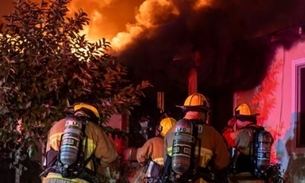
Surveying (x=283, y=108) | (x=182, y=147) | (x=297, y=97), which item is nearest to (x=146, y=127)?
(x=283, y=108)

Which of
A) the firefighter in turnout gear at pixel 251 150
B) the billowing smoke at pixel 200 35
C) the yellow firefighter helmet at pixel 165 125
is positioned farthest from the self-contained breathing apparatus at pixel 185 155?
the billowing smoke at pixel 200 35

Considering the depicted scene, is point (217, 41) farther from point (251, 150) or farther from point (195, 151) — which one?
point (195, 151)

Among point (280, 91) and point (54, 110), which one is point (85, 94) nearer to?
point (54, 110)

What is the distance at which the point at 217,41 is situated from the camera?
36.9 feet

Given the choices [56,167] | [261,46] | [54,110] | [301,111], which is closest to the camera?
[56,167]

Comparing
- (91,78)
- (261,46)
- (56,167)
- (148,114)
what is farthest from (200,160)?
(148,114)

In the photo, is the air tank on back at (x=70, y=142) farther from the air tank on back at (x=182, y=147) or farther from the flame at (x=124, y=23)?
the flame at (x=124, y=23)

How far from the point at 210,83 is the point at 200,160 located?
17.5 feet

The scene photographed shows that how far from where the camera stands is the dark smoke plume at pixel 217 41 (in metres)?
10.7

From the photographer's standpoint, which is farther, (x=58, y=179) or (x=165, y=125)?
(x=165, y=125)

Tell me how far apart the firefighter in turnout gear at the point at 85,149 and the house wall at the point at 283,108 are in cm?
478

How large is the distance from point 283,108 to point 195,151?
4521mm

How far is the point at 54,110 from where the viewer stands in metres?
7.74

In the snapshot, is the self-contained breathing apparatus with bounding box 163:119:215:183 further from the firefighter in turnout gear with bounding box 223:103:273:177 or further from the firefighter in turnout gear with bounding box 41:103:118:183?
the firefighter in turnout gear with bounding box 223:103:273:177
